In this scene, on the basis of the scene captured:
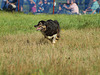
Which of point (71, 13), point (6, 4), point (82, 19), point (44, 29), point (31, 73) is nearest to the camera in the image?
point (31, 73)

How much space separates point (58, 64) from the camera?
189 inches

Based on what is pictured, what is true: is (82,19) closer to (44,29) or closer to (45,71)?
(44,29)

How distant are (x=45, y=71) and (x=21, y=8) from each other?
703 inches

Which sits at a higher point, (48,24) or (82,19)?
(48,24)

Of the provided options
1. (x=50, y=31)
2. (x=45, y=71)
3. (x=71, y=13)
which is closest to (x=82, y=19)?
(x=71, y=13)

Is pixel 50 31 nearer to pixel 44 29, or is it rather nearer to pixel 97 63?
pixel 44 29

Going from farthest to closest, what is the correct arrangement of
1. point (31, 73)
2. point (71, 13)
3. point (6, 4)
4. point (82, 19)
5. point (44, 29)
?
point (6, 4) → point (71, 13) → point (82, 19) → point (44, 29) → point (31, 73)

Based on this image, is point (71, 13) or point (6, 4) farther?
point (6, 4)

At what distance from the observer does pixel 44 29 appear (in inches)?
301

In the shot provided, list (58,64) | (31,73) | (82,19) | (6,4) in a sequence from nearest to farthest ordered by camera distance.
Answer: (31,73), (58,64), (82,19), (6,4)

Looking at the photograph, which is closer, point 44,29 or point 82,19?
point 44,29

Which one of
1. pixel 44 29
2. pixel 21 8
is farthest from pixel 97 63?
pixel 21 8

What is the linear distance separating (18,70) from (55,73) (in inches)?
25.1

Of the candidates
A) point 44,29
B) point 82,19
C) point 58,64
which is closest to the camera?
point 58,64
